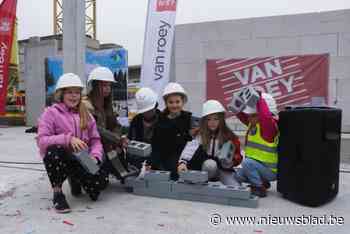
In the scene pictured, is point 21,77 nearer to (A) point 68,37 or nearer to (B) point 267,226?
(A) point 68,37

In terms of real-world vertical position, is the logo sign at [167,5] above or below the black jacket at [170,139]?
above

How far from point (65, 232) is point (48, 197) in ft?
3.01

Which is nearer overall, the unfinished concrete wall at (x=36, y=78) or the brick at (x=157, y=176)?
the brick at (x=157, y=176)

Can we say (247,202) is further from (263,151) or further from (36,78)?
(36,78)

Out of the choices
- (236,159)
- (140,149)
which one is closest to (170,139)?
(140,149)

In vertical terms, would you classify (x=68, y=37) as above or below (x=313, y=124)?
above

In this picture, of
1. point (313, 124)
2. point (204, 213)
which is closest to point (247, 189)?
point (204, 213)

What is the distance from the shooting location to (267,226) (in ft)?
7.88

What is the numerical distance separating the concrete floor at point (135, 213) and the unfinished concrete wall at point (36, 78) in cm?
875

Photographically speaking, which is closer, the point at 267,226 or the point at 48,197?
the point at 267,226

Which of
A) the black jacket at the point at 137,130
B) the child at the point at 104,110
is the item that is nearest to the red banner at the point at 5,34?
the child at the point at 104,110

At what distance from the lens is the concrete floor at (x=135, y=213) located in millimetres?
2350

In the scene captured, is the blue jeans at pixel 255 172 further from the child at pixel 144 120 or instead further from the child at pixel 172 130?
the child at pixel 144 120

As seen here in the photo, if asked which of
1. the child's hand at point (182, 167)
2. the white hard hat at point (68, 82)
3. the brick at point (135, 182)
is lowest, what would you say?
the brick at point (135, 182)
